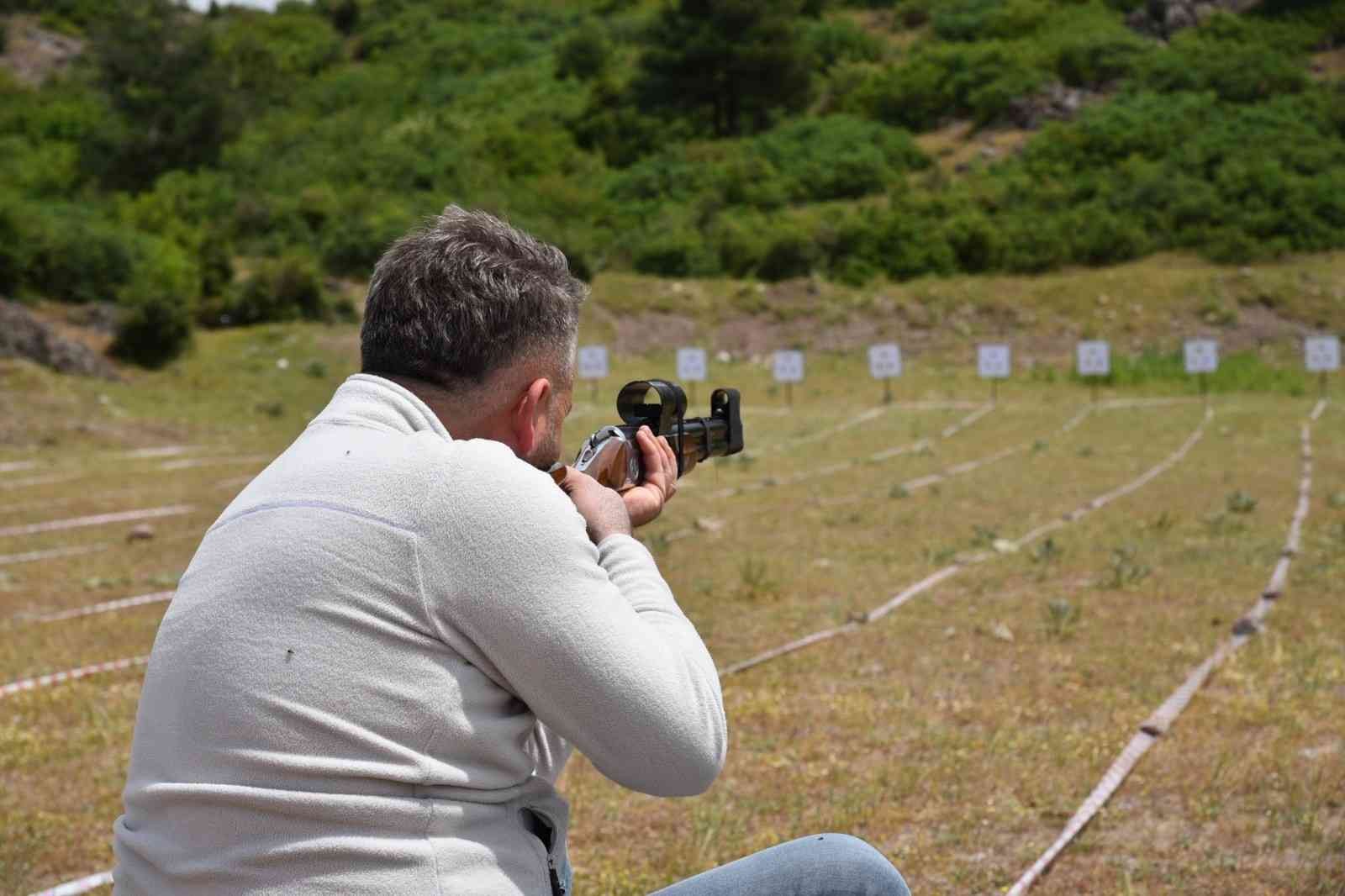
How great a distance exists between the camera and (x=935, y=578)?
7016 millimetres

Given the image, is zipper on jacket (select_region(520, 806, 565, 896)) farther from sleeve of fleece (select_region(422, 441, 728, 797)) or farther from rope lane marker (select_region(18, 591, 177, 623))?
rope lane marker (select_region(18, 591, 177, 623))

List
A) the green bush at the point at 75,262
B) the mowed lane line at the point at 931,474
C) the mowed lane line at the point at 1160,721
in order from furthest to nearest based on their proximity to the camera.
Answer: the green bush at the point at 75,262
the mowed lane line at the point at 931,474
the mowed lane line at the point at 1160,721

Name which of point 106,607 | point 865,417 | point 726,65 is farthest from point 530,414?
point 726,65

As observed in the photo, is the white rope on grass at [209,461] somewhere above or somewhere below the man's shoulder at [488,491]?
below

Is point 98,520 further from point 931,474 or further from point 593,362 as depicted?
point 593,362

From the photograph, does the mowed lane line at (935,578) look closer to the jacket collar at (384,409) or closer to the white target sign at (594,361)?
the jacket collar at (384,409)

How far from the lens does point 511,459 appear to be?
1.50m

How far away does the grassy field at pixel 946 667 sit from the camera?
11.4 ft

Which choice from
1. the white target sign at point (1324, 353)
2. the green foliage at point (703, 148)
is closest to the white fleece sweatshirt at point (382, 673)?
the white target sign at point (1324, 353)

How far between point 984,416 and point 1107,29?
88.1 feet

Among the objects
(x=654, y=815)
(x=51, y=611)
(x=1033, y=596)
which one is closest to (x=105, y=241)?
(x=51, y=611)

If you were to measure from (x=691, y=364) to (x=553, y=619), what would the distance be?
19.9 metres

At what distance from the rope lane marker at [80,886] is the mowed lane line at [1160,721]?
2.04 m

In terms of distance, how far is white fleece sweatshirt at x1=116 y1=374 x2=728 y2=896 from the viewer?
1.46 meters
